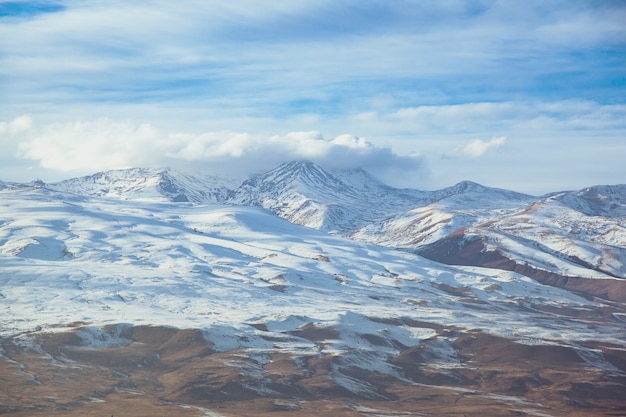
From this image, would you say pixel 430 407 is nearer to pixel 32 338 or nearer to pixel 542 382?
pixel 542 382

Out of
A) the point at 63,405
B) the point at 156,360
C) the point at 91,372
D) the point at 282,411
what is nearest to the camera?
the point at 63,405

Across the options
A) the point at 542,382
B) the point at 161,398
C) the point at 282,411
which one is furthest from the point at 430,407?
the point at 161,398

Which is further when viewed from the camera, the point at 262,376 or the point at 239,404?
the point at 262,376

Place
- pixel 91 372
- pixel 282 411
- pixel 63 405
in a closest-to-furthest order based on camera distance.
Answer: pixel 63 405 < pixel 282 411 < pixel 91 372

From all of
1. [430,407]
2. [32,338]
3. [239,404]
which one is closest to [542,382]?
[430,407]

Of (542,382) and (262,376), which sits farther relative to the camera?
(542,382)

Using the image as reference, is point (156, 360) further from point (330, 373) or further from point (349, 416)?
point (349, 416)
